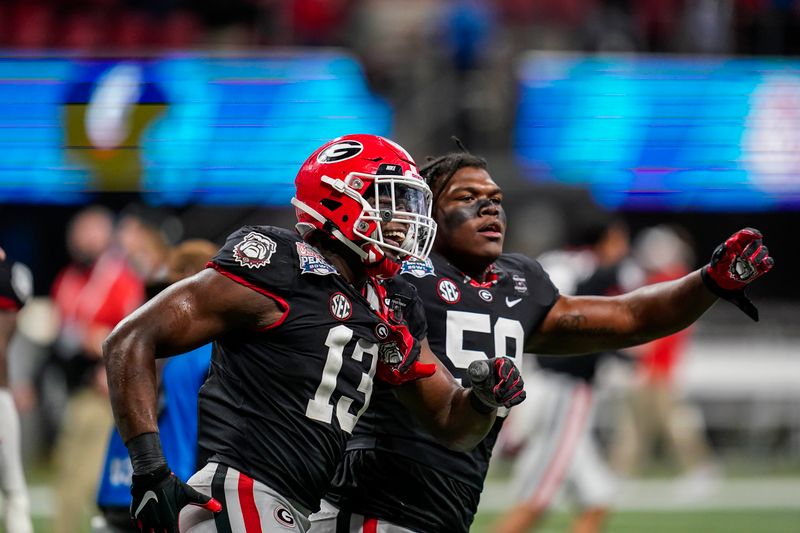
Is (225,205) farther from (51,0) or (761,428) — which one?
(761,428)

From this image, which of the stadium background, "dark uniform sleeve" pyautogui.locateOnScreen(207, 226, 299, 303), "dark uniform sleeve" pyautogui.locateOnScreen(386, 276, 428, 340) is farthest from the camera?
the stadium background

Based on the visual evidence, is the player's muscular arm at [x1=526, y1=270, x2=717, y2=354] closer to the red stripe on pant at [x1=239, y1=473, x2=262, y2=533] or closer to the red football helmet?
the red football helmet

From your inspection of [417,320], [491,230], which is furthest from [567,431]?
[417,320]

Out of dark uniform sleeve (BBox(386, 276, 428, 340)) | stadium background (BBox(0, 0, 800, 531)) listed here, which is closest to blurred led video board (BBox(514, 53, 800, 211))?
stadium background (BBox(0, 0, 800, 531))

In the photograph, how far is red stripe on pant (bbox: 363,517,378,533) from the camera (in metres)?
4.19

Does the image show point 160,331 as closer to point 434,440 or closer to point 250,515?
point 250,515

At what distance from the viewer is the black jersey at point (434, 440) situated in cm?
423

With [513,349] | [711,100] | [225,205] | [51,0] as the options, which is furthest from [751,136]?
[513,349]

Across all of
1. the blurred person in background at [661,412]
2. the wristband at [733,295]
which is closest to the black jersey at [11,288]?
the wristband at [733,295]

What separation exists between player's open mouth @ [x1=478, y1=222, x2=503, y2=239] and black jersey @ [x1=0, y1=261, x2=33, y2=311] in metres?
2.17

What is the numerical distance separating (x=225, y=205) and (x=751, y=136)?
537 cm

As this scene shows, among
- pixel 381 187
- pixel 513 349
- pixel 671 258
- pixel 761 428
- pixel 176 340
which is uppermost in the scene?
pixel 381 187

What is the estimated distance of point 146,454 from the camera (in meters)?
3.31

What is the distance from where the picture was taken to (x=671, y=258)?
39.6 feet
